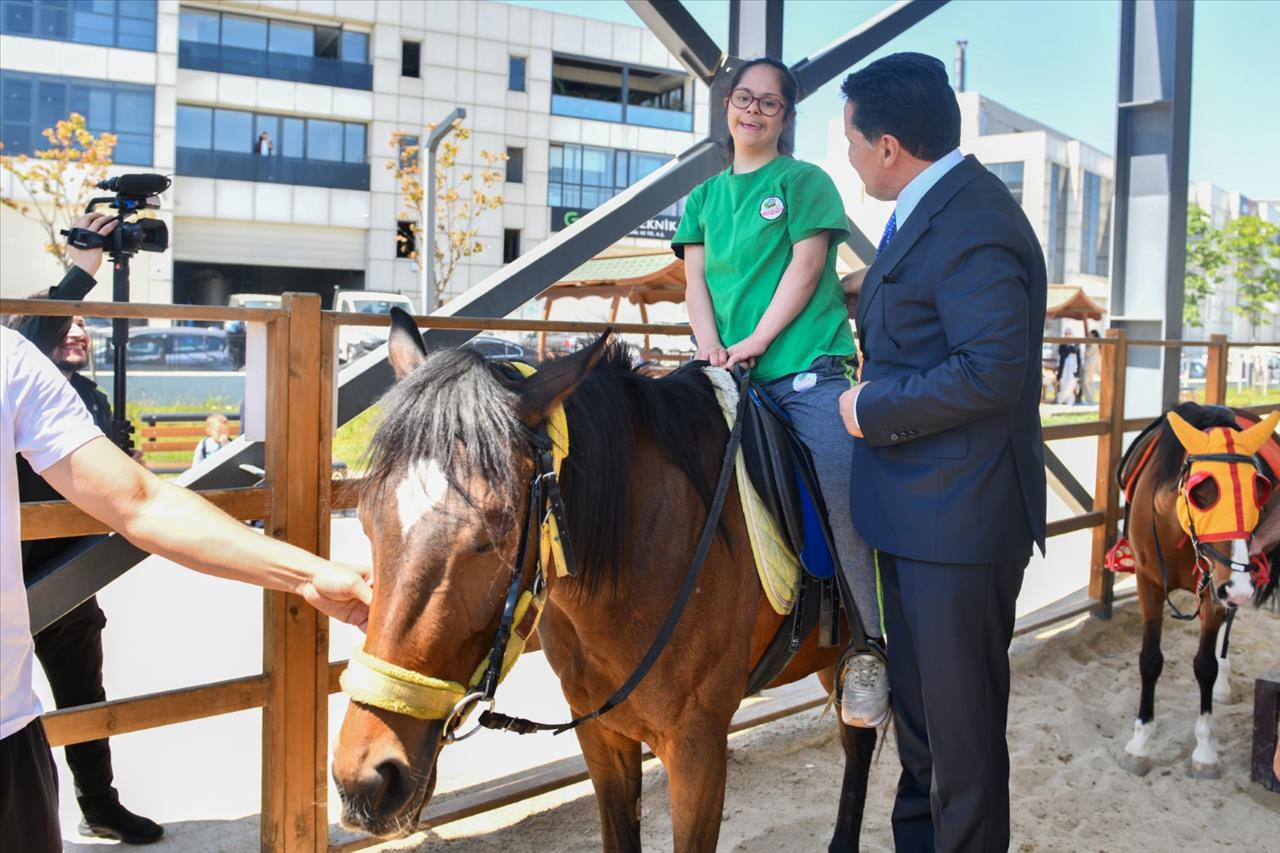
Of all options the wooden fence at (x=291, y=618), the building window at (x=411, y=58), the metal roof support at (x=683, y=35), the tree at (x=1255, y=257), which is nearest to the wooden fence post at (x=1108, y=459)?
the metal roof support at (x=683, y=35)

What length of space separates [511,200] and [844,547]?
37.3 metres

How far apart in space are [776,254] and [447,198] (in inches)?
1085

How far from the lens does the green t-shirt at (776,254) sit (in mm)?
2613

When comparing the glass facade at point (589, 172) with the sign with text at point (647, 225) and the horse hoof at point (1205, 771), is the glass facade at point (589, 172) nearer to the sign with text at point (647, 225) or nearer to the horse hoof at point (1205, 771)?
the sign with text at point (647, 225)

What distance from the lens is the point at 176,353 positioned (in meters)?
10.7

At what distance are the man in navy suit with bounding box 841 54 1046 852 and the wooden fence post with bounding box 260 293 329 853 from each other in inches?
60.5

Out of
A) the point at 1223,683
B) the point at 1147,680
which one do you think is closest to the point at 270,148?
the point at 1223,683

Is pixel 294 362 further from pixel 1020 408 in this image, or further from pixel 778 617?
pixel 1020 408

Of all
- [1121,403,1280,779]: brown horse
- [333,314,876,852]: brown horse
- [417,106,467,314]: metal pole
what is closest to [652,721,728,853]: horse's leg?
[333,314,876,852]: brown horse

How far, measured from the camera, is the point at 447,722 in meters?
1.60

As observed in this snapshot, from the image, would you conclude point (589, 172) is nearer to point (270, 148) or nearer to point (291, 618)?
point (270, 148)

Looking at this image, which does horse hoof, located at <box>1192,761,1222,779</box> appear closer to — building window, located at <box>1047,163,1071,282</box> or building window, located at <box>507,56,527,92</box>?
building window, located at <box>507,56,527,92</box>

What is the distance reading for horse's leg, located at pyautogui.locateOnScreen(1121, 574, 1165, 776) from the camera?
439 centimetres

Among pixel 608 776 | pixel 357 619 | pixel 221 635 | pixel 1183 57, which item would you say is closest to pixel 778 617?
pixel 608 776
